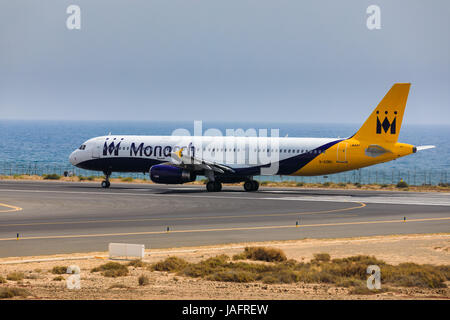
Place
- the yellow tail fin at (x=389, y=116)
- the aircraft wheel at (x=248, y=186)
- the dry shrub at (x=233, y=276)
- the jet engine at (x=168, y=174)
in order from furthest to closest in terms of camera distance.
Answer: the aircraft wheel at (x=248, y=186)
the jet engine at (x=168, y=174)
the yellow tail fin at (x=389, y=116)
the dry shrub at (x=233, y=276)

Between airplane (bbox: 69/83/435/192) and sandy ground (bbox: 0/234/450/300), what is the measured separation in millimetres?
23462

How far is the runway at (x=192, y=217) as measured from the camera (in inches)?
1188

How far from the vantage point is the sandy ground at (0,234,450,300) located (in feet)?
62.2

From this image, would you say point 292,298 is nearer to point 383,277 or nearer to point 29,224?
point 383,277

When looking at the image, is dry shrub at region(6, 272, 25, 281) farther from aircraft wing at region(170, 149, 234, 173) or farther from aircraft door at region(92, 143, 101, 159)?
aircraft door at region(92, 143, 101, 159)

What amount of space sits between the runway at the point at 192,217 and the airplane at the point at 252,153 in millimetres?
1807

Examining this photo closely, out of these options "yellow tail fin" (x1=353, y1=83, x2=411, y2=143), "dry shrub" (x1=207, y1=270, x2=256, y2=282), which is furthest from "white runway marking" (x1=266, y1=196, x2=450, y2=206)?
"dry shrub" (x1=207, y1=270, x2=256, y2=282)

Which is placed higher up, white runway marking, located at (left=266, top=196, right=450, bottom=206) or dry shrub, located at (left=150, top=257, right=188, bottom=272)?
white runway marking, located at (left=266, top=196, right=450, bottom=206)

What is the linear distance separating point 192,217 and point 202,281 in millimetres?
17134

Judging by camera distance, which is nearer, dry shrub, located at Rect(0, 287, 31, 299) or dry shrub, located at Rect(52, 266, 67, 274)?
dry shrub, located at Rect(0, 287, 31, 299)

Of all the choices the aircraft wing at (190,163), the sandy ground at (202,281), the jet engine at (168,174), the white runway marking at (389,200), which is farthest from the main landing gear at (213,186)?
the sandy ground at (202,281)

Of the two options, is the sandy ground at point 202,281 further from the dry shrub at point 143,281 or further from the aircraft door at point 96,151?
the aircraft door at point 96,151

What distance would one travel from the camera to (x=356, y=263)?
2350cm

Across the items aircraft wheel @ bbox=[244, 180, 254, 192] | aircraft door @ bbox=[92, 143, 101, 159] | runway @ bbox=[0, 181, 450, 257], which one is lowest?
runway @ bbox=[0, 181, 450, 257]
